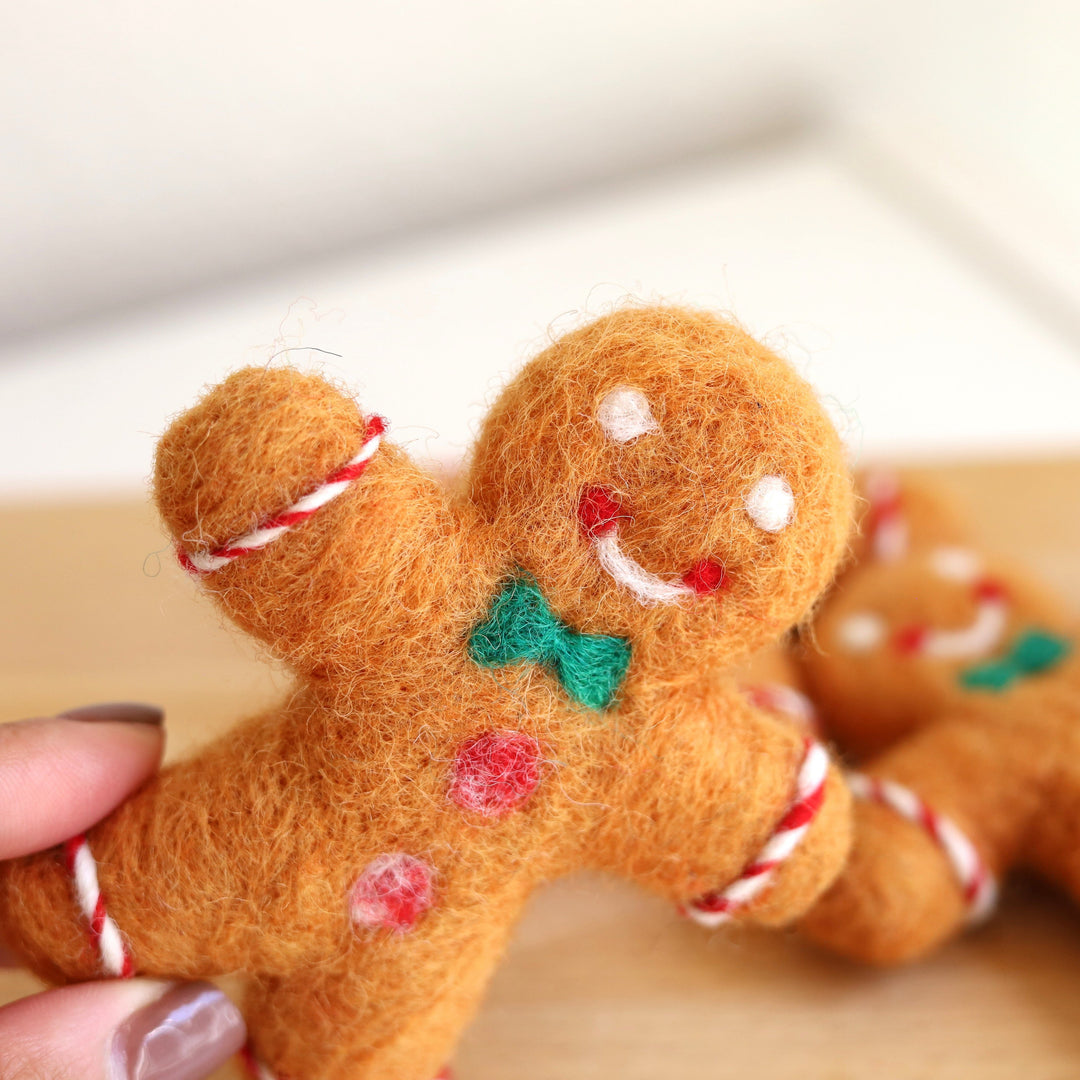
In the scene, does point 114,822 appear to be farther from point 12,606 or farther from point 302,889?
point 12,606

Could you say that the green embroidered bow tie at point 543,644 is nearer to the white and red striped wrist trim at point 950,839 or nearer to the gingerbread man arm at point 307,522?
the gingerbread man arm at point 307,522

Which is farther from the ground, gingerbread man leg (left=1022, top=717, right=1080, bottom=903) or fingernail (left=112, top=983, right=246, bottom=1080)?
fingernail (left=112, top=983, right=246, bottom=1080)

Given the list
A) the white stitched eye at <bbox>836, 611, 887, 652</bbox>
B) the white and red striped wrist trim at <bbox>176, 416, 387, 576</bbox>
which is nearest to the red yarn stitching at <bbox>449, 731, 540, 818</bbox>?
the white and red striped wrist trim at <bbox>176, 416, 387, 576</bbox>

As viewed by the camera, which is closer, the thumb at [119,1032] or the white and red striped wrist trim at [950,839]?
the thumb at [119,1032]

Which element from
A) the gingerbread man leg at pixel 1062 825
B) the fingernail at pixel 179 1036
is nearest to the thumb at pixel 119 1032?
the fingernail at pixel 179 1036

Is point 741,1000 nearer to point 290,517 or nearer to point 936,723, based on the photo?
point 936,723

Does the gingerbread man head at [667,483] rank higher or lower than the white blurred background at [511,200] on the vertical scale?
lower

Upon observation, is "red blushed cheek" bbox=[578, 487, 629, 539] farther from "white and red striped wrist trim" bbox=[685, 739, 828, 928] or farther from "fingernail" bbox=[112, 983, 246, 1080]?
"fingernail" bbox=[112, 983, 246, 1080]
